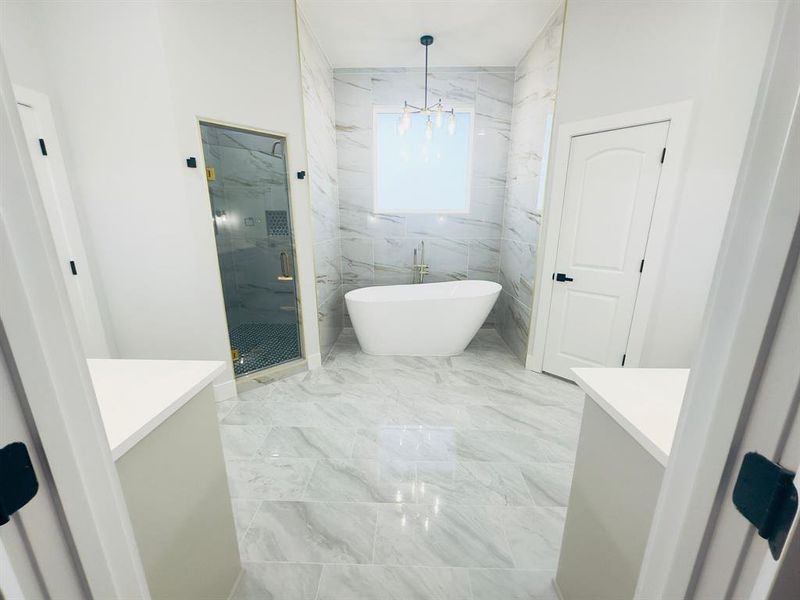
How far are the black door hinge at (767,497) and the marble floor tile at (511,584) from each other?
131cm

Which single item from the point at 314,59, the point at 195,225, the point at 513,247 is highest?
the point at 314,59

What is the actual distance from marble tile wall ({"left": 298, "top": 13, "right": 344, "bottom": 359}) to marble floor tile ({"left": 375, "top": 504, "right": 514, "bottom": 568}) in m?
2.07

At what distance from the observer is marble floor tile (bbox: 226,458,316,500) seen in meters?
1.86

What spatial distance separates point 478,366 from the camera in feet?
11.2

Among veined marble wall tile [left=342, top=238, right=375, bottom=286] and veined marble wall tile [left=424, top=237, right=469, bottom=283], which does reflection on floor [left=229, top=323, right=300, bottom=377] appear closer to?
veined marble wall tile [left=342, top=238, right=375, bottom=286]

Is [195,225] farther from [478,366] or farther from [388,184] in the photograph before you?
[478,366]

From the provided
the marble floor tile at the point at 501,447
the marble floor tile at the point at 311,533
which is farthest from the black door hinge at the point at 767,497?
the marble floor tile at the point at 501,447

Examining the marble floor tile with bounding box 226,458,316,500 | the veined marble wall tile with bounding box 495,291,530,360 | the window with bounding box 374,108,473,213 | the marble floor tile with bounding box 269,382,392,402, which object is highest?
the window with bounding box 374,108,473,213

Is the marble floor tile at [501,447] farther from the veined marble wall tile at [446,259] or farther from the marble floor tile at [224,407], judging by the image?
the veined marble wall tile at [446,259]

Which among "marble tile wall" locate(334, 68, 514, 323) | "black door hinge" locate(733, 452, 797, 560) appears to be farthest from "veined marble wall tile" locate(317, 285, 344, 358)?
"black door hinge" locate(733, 452, 797, 560)

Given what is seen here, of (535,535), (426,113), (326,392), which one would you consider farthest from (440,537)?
(426,113)

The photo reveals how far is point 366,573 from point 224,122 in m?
2.82

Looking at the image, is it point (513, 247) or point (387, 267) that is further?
point (387, 267)

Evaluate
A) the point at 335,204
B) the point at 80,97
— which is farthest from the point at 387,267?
the point at 80,97
